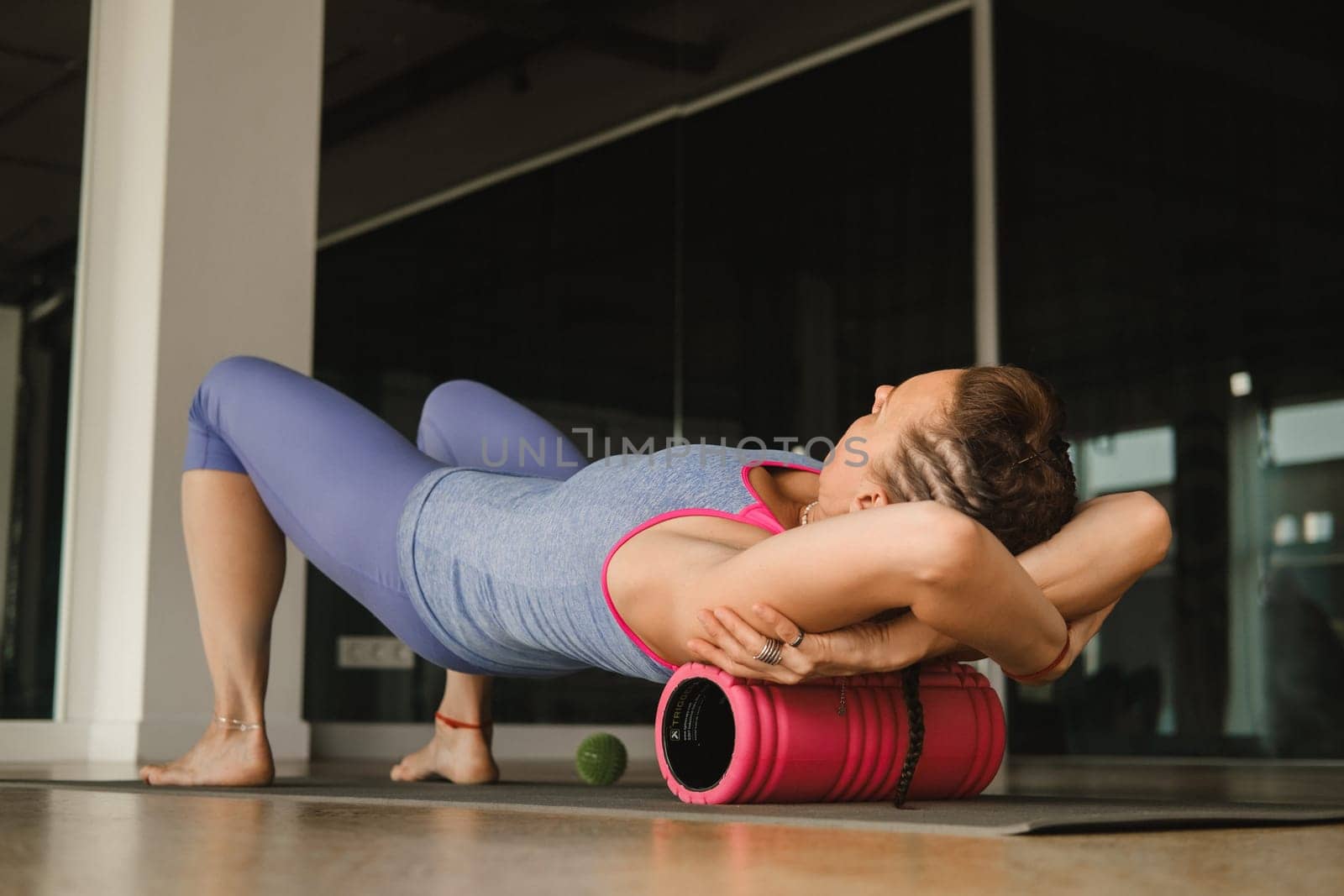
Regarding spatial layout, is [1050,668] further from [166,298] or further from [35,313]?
[35,313]

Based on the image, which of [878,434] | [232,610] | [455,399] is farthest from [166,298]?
[878,434]

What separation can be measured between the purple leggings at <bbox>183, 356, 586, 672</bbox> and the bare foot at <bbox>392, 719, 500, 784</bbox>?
299mm

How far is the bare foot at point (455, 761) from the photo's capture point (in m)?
2.11

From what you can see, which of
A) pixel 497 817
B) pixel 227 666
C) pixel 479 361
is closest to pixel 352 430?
pixel 227 666

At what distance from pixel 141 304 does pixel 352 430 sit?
148 centimetres

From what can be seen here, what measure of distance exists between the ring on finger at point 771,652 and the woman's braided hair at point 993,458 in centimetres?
21

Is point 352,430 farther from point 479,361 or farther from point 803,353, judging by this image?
point 803,353

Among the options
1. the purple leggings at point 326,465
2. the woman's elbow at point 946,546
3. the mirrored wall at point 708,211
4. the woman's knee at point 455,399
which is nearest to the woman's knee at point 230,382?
the purple leggings at point 326,465

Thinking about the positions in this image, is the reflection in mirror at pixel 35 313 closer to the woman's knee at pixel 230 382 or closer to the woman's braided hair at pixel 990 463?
the woman's knee at pixel 230 382

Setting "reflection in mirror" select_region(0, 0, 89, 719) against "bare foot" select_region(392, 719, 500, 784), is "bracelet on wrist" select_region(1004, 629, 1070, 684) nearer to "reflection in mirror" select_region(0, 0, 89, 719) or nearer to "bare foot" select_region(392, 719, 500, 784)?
"bare foot" select_region(392, 719, 500, 784)

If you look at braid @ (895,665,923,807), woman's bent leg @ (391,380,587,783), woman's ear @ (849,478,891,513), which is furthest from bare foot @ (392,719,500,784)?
woman's ear @ (849,478,891,513)

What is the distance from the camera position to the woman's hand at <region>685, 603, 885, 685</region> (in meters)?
1.25

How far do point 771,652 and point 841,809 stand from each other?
0.66ft

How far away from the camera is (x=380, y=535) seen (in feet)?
5.71
